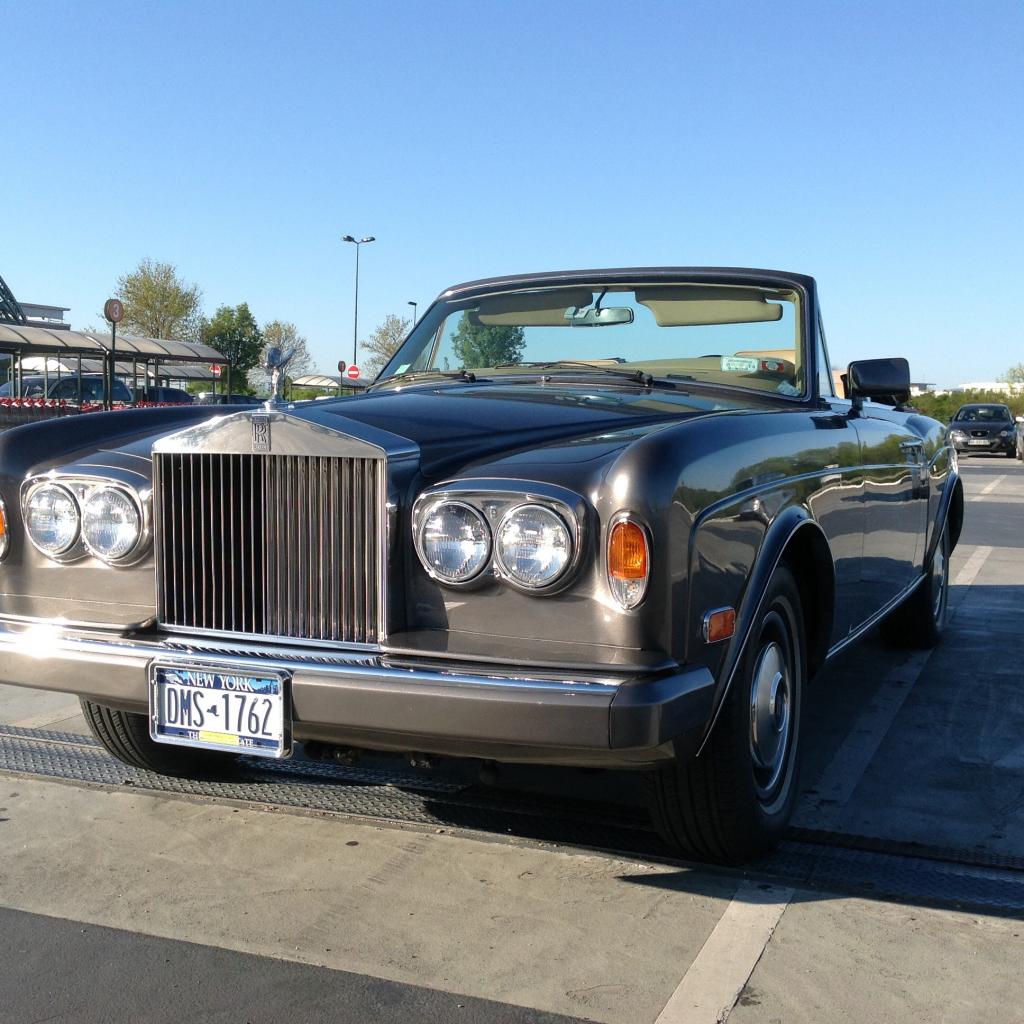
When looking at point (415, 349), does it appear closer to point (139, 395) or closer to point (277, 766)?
point (277, 766)

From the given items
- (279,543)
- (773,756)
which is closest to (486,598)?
(279,543)

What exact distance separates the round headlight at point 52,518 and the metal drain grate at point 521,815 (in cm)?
100

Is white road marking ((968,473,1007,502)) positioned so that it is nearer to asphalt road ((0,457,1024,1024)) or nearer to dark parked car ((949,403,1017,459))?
dark parked car ((949,403,1017,459))

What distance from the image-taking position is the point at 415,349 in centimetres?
473

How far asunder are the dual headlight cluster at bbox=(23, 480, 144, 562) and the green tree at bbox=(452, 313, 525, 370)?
68.5 inches

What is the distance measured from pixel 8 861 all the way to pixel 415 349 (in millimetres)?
2375

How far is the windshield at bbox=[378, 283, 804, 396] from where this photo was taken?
166 inches

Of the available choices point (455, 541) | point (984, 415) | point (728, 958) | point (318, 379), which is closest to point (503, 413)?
point (455, 541)

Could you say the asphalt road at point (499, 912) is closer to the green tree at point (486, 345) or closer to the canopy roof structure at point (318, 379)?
the green tree at point (486, 345)

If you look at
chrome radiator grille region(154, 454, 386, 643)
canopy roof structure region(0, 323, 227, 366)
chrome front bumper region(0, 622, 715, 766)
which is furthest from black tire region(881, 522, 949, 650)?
canopy roof structure region(0, 323, 227, 366)

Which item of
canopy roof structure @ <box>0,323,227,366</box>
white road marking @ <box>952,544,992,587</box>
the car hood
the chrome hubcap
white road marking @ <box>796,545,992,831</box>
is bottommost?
white road marking @ <box>952,544,992,587</box>

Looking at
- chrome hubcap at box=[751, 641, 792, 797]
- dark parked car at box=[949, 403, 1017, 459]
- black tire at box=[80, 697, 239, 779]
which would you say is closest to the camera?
chrome hubcap at box=[751, 641, 792, 797]

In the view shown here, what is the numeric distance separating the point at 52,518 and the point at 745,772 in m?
1.89

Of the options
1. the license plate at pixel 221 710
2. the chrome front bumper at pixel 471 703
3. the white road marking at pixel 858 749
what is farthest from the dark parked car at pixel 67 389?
the chrome front bumper at pixel 471 703
